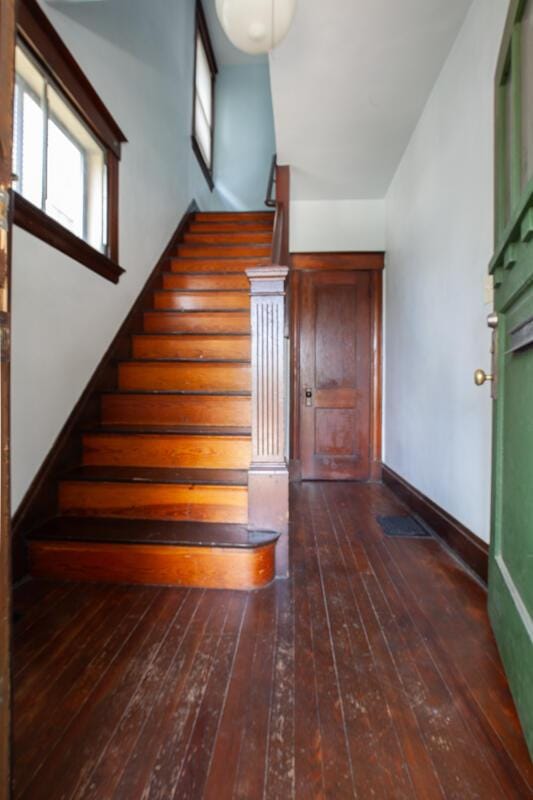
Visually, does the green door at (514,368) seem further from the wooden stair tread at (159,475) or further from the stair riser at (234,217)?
the stair riser at (234,217)

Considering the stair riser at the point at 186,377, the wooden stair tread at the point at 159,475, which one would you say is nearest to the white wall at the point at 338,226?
the stair riser at the point at 186,377

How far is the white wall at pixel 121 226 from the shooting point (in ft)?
5.63

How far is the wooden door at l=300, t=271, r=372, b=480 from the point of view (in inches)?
146

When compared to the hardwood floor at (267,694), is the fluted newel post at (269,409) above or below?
above

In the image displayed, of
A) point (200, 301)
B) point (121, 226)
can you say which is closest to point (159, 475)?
point (200, 301)

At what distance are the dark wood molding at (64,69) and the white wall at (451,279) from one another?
1.95 meters

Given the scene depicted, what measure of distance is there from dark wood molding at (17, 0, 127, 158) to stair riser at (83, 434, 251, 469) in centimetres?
175

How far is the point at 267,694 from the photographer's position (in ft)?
3.54

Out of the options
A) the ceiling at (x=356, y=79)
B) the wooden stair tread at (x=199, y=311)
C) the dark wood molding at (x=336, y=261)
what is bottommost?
the wooden stair tread at (x=199, y=311)

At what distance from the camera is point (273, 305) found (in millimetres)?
1739

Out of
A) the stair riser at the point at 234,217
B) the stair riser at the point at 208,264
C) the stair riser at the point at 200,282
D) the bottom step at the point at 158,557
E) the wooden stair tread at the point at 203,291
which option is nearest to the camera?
the bottom step at the point at 158,557

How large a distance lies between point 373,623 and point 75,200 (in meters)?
2.54

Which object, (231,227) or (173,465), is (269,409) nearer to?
(173,465)

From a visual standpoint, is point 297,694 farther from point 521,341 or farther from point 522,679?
point 521,341
